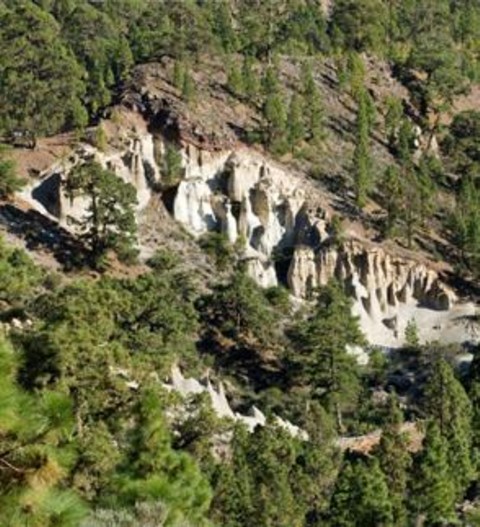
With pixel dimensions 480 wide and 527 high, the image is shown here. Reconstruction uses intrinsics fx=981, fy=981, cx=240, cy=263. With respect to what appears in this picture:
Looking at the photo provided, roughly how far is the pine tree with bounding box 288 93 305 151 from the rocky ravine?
322 centimetres

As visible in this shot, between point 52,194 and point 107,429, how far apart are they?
1592 inches

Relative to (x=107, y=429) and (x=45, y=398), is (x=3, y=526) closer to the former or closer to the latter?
(x=45, y=398)

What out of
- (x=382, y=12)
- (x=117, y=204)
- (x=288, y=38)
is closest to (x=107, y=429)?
(x=117, y=204)

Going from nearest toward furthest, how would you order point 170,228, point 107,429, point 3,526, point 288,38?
1. point 3,526
2. point 107,429
3. point 170,228
4. point 288,38

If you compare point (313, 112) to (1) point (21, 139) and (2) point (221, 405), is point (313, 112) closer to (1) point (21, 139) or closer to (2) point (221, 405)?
(1) point (21, 139)

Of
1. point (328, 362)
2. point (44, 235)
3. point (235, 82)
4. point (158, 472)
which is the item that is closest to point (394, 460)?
point (328, 362)

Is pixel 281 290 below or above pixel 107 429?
below

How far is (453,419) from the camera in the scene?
160 feet

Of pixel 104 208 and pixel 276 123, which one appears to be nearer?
pixel 104 208

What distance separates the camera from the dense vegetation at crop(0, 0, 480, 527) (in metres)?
20.7

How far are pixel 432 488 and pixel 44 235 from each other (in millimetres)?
32552

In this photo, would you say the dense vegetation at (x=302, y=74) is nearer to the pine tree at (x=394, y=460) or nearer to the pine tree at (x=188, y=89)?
the pine tree at (x=188, y=89)

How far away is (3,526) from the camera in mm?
8758

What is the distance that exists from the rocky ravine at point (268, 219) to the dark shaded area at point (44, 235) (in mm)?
5868
